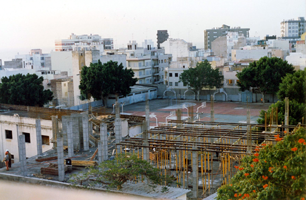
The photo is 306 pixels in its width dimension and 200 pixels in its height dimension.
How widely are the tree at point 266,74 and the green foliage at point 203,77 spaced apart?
Result: 142 cm

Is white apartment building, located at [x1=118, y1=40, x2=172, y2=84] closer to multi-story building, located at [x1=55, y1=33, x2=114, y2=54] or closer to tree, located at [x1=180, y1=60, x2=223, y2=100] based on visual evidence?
tree, located at [x1=180, y1=60, x2=223, y2=100]

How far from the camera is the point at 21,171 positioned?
5.32m

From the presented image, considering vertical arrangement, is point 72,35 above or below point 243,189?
above

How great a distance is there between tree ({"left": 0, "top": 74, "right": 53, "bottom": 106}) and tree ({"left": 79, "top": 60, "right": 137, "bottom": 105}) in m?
1.68

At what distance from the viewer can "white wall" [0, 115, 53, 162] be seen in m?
8.26

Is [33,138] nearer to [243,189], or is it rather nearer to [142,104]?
[243,189]

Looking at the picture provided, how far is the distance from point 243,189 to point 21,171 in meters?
3.78

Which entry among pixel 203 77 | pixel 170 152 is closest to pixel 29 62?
pixel 203 77

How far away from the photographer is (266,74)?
14062 millimetres

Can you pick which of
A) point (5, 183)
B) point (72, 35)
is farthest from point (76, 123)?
point (72, 35)

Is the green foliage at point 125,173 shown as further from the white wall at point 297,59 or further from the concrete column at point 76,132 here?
the white wall at point 297,59

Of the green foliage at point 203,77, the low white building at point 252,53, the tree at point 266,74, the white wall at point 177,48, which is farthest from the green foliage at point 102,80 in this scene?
the white wall at point 177,48

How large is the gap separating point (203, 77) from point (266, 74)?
2.81 metres

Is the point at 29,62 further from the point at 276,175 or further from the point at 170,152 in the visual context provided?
the point at 276,175
